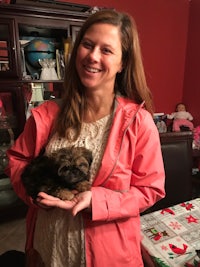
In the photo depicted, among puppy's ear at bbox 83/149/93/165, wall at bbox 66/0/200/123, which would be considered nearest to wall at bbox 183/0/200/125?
wall at bbox 66/0/200/123

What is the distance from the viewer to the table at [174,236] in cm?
85

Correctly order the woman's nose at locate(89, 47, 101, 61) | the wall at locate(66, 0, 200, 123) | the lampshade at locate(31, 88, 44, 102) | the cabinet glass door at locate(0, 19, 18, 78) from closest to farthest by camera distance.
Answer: the woman's nose at locate(89, 47, 101, 61)
the cabinet glass door at locate(0, 19, 18, 78)
the lampshade at locate(31, 88, 44, 102)
the wall at locate(66, 0, 200, 123)

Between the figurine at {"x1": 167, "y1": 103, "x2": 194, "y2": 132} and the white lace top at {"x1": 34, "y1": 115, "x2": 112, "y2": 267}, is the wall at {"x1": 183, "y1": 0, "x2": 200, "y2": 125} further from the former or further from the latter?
the white lace top at {"x1": 34, "y1": 115, "x2": 112, "y2": 267}

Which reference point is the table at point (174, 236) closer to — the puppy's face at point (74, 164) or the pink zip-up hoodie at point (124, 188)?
the pink zip-up hoodie at point (124, 188)

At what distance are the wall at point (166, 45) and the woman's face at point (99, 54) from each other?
6.28 feet

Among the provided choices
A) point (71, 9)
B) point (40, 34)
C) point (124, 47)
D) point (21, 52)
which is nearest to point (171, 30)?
point (71, 9)

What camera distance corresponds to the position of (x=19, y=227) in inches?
91.3

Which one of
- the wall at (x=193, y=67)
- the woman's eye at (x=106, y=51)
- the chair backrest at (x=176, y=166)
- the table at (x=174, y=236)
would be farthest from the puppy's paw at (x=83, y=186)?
the wall at (x=193, y=67)

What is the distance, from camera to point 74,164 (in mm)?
833

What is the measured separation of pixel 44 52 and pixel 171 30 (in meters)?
1.71

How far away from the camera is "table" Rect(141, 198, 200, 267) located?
0.85m

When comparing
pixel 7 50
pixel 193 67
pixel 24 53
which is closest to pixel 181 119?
pixel 193 67

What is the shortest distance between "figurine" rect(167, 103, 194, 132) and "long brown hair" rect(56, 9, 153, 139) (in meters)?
2.15

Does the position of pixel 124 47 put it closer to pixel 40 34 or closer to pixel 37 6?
pixel 37 6
